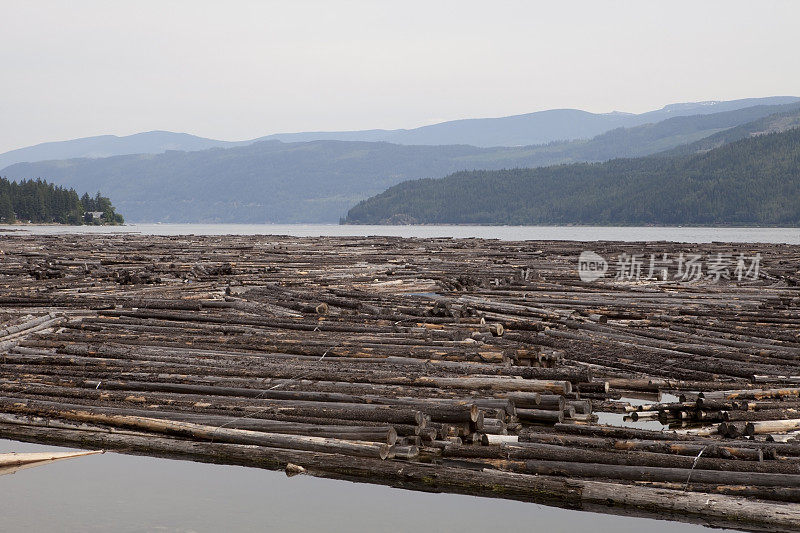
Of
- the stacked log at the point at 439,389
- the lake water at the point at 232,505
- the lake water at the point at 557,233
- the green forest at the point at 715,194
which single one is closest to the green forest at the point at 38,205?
the lake water at the point at 557,233

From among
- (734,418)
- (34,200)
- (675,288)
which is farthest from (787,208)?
(734,418)

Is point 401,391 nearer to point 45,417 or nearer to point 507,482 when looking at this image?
point 507,482

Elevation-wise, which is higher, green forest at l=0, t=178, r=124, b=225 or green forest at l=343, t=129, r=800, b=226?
green forest at l=343, t=129, r=800, b=226

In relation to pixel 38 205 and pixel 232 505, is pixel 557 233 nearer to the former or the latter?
pixel 38 205

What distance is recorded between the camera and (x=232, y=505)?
859 cm

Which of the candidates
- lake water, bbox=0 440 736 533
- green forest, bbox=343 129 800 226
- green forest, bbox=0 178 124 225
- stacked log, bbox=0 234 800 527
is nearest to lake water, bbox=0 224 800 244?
green forest, bbox=0 178 124 225

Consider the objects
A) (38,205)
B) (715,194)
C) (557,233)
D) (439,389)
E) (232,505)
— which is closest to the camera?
(232,505)

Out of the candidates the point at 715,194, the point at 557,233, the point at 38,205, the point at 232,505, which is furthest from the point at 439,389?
the point at 715,194

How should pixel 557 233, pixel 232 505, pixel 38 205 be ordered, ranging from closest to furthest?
1. pixel 232 505
2. pixel 557 233
3. pixel 38 205

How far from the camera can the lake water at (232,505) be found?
796cm

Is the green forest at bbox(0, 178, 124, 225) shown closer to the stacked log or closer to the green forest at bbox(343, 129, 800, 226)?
the green forest at bbox(343, 129, 800, 226)

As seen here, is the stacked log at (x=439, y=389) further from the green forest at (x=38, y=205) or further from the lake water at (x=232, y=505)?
the green forest at (x=38, y=205)

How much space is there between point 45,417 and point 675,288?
61.4 feet

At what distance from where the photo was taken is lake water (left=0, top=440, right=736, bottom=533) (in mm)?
7965
